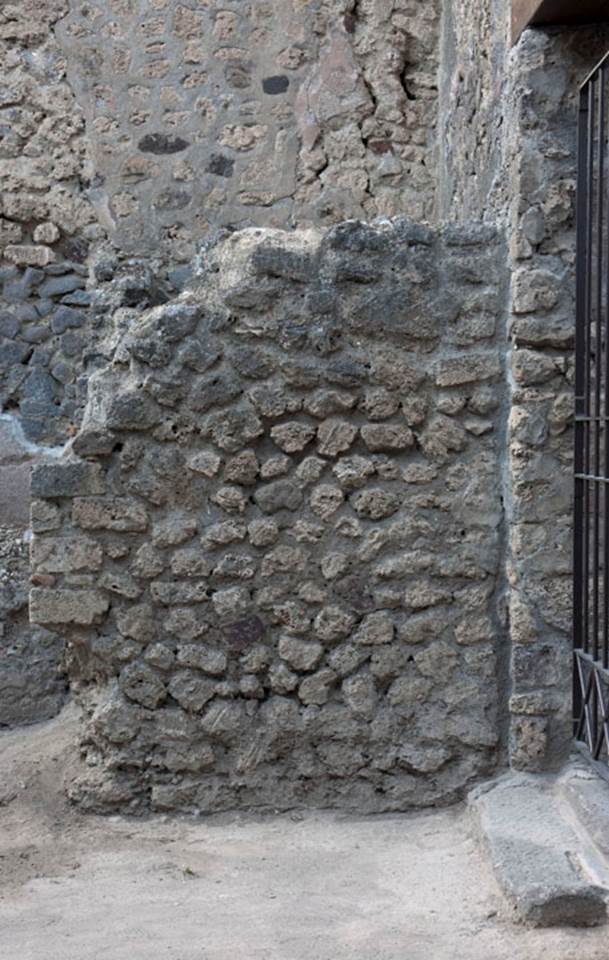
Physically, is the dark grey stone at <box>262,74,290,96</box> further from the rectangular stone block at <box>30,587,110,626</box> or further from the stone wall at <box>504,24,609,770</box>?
the rectangular stone block at <box>30,587,110,626</box>

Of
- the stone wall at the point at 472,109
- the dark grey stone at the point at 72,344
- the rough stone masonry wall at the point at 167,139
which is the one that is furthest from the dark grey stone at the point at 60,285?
the stone wall at the point at 472,109

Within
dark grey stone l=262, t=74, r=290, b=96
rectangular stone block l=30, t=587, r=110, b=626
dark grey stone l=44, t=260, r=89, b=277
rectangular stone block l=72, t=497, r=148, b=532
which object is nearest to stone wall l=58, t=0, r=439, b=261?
dark grey stone l=262, t=74, r=290, b=96

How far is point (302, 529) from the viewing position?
12.4 ft

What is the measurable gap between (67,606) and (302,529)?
87cm

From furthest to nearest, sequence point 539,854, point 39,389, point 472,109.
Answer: point 39,389 < point 472,109 < point 539,854

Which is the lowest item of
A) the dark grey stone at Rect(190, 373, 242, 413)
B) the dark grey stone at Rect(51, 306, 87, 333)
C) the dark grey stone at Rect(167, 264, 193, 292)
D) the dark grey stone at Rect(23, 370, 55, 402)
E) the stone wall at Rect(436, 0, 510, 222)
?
the dark grey stone at Rect(190, 373, 242, 413)

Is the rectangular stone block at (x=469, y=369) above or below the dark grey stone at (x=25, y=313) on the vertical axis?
below

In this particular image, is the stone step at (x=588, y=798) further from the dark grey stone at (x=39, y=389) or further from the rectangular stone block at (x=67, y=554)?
the dark grey stone at (x=39, y=389)

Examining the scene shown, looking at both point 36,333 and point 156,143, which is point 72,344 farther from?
point 156,143

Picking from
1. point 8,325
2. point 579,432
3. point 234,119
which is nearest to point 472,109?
point 579,432

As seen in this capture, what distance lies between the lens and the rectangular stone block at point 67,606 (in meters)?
3.80

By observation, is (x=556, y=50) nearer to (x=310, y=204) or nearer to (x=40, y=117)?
(x=310, y=204)

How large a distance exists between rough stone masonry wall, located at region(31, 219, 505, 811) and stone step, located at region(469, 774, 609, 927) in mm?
185

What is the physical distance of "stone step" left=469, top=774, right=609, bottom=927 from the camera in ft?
9.28
